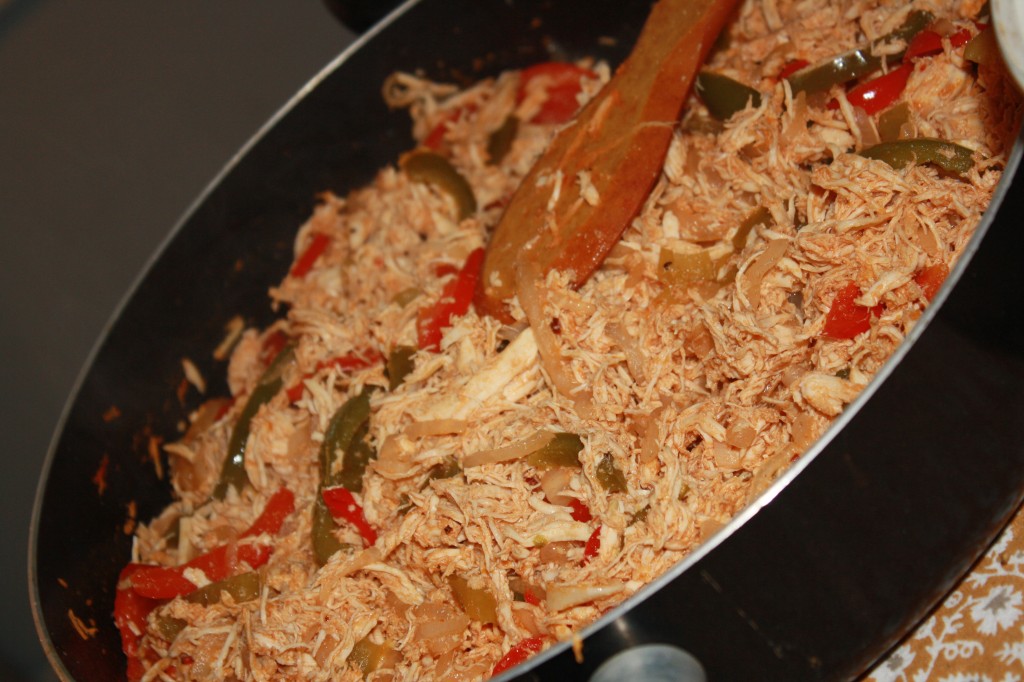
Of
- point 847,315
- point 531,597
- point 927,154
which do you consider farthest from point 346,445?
point 927,154

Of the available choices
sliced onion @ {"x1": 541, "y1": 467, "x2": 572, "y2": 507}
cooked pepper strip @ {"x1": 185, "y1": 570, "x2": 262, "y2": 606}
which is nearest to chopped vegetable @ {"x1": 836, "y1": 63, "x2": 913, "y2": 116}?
sliced onion @ {"x1": 541, "y1": 467, "x2": 572, "y2": 507}

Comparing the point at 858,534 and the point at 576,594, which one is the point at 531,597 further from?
the point at 858,534

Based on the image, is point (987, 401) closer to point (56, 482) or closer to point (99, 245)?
Answer: point (56, 482)

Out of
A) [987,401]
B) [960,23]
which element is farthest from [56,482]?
[960,23]

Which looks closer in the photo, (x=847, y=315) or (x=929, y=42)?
(x=847, y=315)

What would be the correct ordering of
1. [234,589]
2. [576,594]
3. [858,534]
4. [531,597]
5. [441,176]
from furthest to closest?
[441,176], [234,589], [531,597], [576,594], [858,534]

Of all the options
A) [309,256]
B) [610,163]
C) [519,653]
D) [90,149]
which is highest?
[90,149]

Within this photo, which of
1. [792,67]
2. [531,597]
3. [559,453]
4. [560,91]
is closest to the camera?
[531,597]
